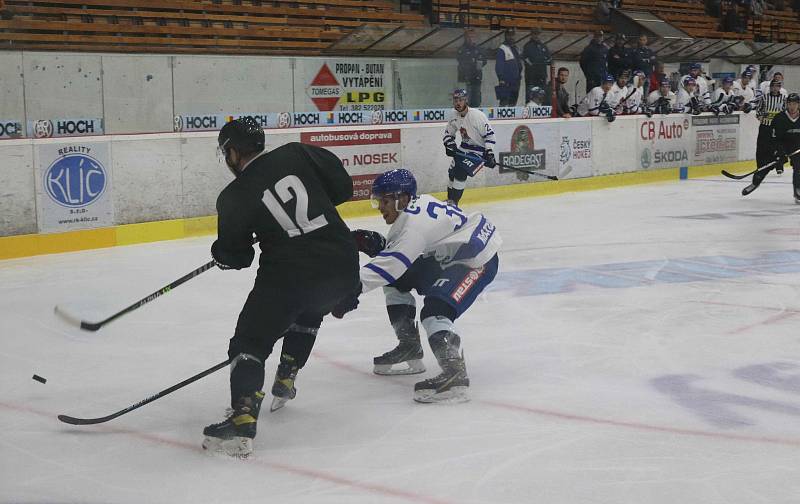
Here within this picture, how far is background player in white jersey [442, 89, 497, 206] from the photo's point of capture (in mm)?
11852

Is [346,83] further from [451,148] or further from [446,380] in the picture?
[446,380]

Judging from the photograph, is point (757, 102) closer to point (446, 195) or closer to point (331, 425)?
point (446, 195)

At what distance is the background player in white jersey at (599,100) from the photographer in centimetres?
1537

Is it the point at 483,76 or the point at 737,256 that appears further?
the point at 483,76

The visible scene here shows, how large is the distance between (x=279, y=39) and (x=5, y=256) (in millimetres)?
6940

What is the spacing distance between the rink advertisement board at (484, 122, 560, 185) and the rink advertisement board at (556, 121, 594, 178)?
0.39ft

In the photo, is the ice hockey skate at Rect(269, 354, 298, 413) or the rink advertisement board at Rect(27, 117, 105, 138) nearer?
the ice hockey skate at Rect(269, 354, 298, 413)

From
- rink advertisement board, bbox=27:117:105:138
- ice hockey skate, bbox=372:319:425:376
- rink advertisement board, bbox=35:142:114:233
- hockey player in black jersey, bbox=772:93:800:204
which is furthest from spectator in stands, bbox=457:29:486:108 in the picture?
ice hockey skate, bbox=372:319:425:376

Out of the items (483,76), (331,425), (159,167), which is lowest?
(331,425)

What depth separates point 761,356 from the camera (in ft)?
16.8

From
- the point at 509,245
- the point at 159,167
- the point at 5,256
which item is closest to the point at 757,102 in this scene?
the point at 509,245

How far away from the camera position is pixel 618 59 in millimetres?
17531

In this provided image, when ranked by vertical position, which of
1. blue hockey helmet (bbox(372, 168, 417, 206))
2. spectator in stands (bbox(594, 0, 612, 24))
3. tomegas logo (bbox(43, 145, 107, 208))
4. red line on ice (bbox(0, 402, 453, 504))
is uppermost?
spectator in stands (bbox(594, 0, 612, 24))

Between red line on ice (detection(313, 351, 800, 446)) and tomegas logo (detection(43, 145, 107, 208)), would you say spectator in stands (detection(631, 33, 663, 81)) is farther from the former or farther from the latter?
red line on ice (detection(313, 351, 800, 446))
